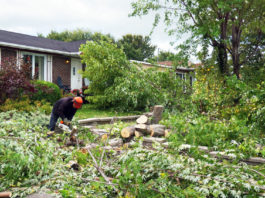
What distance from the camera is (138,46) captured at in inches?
1610

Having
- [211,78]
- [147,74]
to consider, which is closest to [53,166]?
[147,74]

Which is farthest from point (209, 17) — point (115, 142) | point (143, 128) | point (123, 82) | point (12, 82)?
point (12, 82)

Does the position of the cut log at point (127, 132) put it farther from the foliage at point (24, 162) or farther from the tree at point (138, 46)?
the tree at point (138, 46)

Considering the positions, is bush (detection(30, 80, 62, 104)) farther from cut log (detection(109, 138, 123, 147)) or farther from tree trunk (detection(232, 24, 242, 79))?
tree trunk (detection(232, 24, 242, 79))

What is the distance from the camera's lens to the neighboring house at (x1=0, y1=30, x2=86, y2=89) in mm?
13219

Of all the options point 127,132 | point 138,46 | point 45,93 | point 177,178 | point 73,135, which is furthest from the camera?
point 138,46

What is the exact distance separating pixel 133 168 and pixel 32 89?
7585 mm

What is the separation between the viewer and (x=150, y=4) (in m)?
11.4

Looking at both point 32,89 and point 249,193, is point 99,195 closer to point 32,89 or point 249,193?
point 249,193

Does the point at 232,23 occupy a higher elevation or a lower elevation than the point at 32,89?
higher

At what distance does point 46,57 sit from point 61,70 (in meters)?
1.30

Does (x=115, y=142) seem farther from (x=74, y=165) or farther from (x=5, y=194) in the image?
(x=5, y=194)

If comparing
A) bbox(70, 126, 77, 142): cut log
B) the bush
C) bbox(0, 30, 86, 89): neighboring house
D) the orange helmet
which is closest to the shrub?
the bush

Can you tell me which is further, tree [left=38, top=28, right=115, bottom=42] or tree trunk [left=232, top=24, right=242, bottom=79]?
tree [left=38, top=28, right=115, bottom=42]
